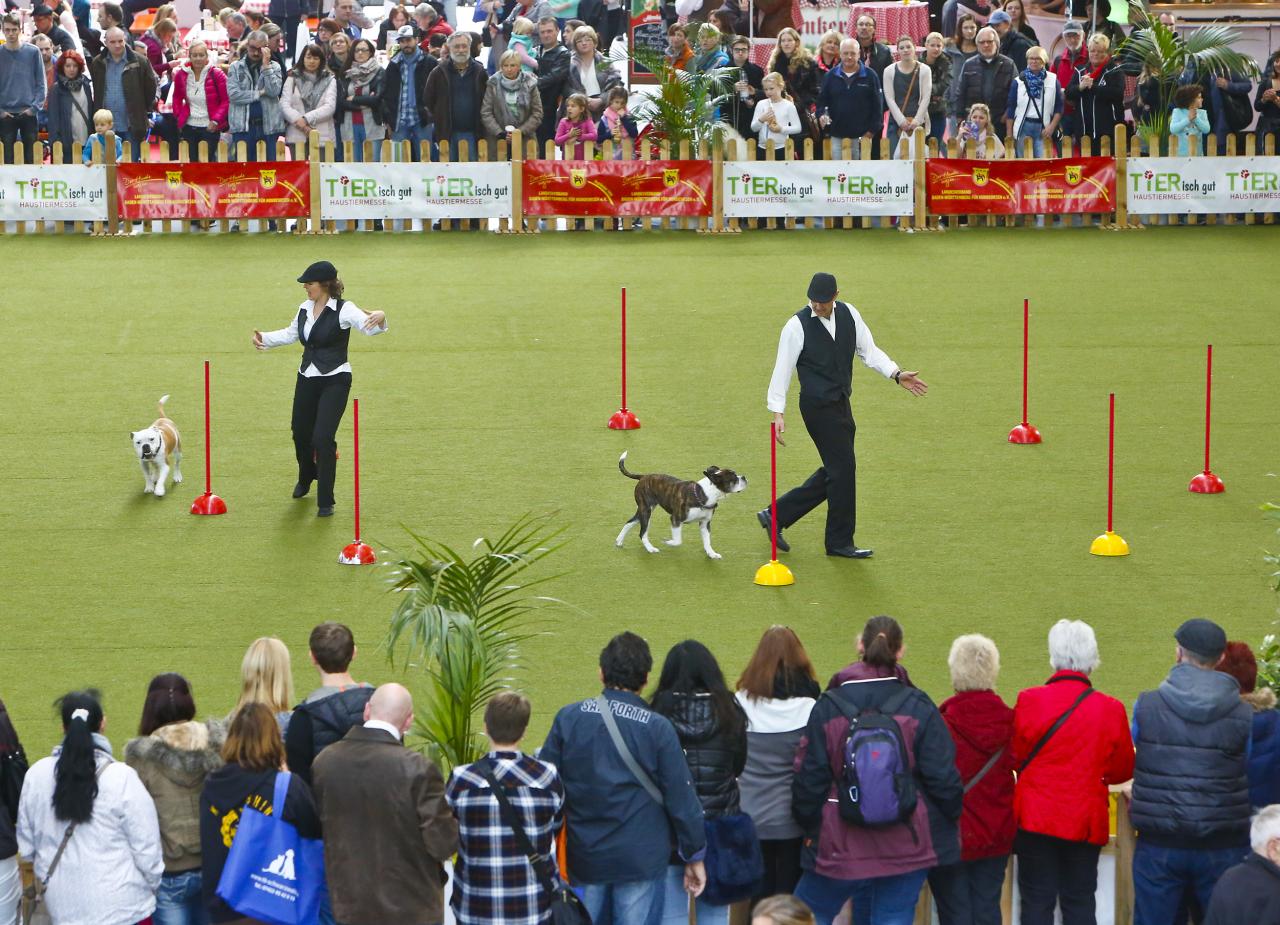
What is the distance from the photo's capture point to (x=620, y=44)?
28.3 meters

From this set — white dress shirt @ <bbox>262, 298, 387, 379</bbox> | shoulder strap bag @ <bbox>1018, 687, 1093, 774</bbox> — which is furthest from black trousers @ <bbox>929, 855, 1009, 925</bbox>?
white dress shirt @ <bbox>262, 298, 387, 379</bbox>

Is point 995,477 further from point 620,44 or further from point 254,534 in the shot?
point 620,44

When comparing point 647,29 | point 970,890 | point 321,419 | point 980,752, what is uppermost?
point 647,29

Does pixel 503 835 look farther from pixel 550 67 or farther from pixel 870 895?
pixel 550 67

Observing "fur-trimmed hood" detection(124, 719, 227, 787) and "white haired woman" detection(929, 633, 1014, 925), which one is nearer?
"fur-trimmed hood" detection(124, 719, 227, 787)

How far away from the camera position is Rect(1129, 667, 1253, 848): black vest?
24.0 feet

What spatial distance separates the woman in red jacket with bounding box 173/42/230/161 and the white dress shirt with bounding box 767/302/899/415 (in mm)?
13538

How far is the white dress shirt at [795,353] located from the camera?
494 inches

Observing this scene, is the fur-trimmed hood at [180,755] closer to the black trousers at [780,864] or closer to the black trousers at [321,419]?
the black trousers at [780,864]

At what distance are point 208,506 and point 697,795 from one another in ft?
25.7

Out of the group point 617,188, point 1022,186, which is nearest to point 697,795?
point 617,188

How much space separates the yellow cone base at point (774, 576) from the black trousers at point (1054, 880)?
188 inches

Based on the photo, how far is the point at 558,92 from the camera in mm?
25031

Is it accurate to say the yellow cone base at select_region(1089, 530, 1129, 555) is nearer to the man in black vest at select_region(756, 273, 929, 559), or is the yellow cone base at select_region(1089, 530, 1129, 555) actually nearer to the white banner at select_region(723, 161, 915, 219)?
the man in black vest at select_region(756, 273, 929, 559)
